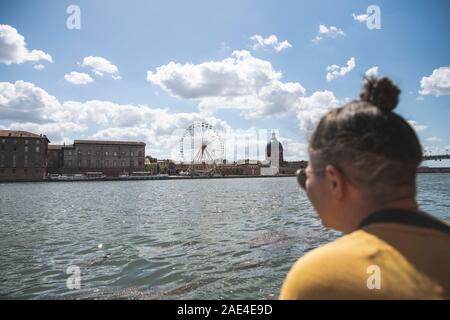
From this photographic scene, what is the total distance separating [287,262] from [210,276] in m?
2.40

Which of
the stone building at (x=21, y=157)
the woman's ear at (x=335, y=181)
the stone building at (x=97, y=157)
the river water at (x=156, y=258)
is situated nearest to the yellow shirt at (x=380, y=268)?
the woman's ear at (x=335, y=181)

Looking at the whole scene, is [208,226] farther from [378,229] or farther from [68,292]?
[378,229]

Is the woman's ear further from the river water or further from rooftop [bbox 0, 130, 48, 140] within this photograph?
rooftop [bbox 0, 130, 48, 140]

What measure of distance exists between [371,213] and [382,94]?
0.66 meters

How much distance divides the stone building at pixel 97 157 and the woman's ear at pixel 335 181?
16636 cm

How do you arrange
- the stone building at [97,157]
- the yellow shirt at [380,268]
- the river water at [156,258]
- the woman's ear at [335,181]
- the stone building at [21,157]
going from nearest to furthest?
1. the yellow shirt at [380,268]
2. the woman's ear at [335,181]
3. the river water at [156,258]
4. the stone building at [21,157]
5. the stone building at [97,157]

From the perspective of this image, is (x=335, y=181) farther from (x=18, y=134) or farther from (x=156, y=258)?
(x=18, y=134)

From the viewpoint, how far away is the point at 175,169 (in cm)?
19425

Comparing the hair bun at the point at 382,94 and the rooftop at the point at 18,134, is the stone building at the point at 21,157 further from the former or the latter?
the hair bun at the point at 382,94

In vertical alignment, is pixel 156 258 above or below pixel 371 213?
below

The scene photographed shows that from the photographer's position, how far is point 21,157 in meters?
132

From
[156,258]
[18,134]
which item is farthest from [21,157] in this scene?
[156,258]

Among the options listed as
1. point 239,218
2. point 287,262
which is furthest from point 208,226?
point 287,262

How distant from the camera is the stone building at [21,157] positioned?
5108 inches
